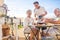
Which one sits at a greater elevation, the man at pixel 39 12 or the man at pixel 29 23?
the man at pixel 39 12

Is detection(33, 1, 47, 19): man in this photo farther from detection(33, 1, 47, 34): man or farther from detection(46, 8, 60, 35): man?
detection(46, 8, 60, 35): man

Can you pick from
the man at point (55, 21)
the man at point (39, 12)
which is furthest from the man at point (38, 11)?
the man at point (55, 21)

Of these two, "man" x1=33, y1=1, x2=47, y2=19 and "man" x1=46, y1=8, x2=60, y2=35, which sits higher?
"man" x1=33, y1=1, x2=47, y2=19

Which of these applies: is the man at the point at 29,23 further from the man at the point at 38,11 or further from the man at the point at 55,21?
the man at the point at 55,21

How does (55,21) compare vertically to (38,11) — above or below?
below

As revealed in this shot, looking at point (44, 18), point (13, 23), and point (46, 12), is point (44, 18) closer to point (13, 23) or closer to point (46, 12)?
point (46, 12)

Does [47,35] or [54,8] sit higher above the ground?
[54,8]

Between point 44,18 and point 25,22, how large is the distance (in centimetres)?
26

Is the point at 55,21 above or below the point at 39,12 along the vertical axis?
below

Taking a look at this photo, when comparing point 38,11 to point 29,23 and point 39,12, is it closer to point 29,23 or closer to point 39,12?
point 39,12

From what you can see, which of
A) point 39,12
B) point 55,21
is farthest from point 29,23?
point 55,21

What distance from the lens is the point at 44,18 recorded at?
6.21 ft

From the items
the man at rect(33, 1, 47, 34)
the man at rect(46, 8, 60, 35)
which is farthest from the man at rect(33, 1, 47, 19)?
the man at rect(46, 8, 60, 35)

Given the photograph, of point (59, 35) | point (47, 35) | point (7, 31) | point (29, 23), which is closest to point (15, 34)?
point (7, 31)
